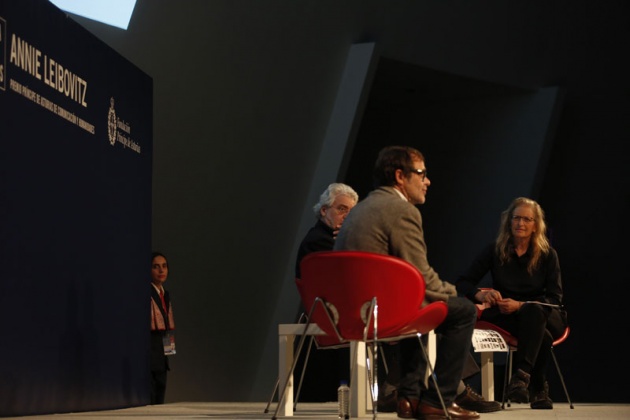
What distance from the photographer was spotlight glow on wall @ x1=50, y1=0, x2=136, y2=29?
25.2 ft

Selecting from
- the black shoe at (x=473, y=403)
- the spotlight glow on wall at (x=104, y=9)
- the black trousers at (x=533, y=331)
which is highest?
the spotlight glow on wall at (x=104, y=9)

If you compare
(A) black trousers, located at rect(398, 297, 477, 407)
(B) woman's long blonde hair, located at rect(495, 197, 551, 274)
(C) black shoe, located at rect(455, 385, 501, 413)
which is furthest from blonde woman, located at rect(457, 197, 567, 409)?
(A) black trousers, located at rect(398, 297, 477, 407)

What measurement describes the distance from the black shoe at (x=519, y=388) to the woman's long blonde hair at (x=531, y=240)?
2.32 ft

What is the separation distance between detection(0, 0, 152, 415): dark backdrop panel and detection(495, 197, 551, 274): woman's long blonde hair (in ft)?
7.25

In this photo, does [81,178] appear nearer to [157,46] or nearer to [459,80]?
[157,46]

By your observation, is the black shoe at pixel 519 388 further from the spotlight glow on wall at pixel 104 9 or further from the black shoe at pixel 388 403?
the spotlight glow on wall at pixel 104 9

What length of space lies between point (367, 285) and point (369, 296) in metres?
0.05

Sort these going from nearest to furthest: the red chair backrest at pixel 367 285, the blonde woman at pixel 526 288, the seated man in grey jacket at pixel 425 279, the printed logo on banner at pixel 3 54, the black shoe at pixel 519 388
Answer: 1. the red chair backrest at pixel 367 285
2. the seated man in grey jacket at pixel 425 279
3. the printed logo on banner at pixel 3 54
4. the black shoe at pixel 519 388
5. the blonde woman at pixel 526 288

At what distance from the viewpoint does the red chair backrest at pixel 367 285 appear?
13.0 feet

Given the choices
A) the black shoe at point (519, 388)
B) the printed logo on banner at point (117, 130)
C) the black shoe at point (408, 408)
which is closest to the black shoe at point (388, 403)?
the black shoe at point (519, 388)

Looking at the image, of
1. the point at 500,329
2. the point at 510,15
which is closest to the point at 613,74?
the point at 510,15

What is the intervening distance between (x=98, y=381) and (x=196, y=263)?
357 cm

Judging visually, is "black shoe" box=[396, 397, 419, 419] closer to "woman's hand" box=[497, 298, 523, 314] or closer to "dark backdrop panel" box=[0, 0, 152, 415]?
"dark backdrop panel" box=[0, 0, 152, 415]

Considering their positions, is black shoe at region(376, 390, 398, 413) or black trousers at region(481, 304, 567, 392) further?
black trousers at region(481, 304, 567, 392)
